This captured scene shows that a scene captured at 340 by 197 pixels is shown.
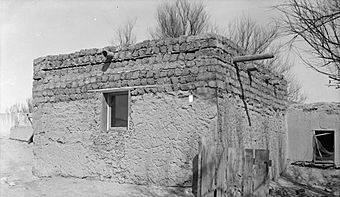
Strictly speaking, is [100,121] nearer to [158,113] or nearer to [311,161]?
[158,113]

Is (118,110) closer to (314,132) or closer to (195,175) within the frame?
(195,175)

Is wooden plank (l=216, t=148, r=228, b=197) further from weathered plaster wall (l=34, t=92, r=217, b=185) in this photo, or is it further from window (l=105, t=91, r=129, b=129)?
window (l=105, t=91, r=129, b=129)

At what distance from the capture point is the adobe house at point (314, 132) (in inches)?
526

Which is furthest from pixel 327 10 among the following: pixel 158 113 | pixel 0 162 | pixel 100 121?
pixel 0 162

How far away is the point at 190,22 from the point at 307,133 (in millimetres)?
10916

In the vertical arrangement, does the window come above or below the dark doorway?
above

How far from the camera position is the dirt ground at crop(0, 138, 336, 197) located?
7176 mm

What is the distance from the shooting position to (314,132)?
1368 cm

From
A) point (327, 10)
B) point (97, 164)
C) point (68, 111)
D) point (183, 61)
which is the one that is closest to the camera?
point (327, 10)

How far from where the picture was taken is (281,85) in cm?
1205

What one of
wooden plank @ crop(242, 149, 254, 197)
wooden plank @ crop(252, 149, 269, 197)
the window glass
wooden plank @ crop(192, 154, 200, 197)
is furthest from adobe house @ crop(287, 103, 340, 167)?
the window glass

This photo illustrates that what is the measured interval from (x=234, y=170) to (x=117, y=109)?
2.94m

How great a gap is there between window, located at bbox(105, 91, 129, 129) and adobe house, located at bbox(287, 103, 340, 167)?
7257mm

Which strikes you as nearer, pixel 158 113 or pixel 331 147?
pixel 158 113
